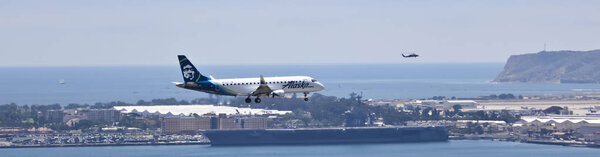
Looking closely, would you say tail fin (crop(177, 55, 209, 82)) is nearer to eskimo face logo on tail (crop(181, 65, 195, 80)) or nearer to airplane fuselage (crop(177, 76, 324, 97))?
eskimo face logo on tail (crop(181, 65, 195, 80))

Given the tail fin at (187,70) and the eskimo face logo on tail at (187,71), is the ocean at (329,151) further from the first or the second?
the eskimo face logo on tail at (187,71)

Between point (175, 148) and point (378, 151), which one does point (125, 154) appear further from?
point (378, 151)

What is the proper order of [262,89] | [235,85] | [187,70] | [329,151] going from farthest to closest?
1. [329,151]
2. [187,70]
3. [235,85]
4. [262,89]

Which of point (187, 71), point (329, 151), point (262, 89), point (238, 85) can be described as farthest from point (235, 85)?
point (329, 151)

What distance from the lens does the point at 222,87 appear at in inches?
3398

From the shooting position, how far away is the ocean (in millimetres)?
182625

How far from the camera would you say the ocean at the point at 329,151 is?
→ 183m

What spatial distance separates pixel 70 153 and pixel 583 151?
211 ft

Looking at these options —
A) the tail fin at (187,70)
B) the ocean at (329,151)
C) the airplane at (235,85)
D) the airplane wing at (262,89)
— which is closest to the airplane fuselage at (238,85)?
the airplane at (235,85)

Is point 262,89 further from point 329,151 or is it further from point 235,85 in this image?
point 329,151

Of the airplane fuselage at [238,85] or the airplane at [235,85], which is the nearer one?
the airplane at [235,85]

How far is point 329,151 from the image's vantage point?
193 metres

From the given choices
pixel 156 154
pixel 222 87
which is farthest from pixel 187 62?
pixel 156 154

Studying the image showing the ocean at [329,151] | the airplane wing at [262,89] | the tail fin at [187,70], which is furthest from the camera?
the ocean at [329,151]
